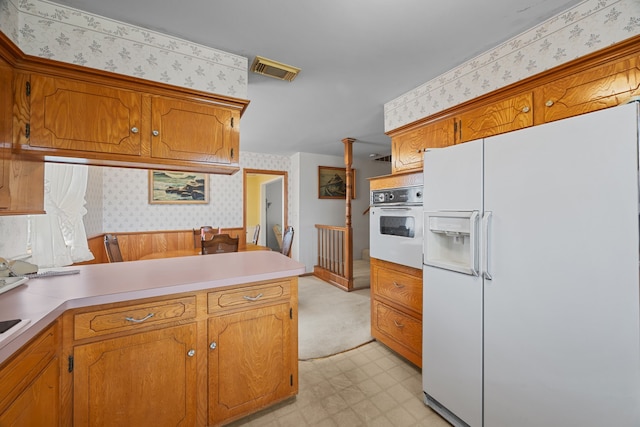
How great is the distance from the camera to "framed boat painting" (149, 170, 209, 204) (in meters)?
4.15

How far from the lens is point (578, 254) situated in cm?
107

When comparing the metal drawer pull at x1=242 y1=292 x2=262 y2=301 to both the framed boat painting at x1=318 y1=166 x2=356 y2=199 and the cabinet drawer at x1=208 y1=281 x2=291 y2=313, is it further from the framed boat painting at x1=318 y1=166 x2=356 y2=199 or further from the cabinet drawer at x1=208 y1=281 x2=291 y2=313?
the framed boat painting at x1=318 y1=166 x2=356 y2=199

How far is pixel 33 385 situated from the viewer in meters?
0.94

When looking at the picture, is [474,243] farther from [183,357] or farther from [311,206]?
[311,206]

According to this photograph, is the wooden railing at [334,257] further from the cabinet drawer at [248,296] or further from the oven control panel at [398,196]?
the cabinet drawer at [248,296]

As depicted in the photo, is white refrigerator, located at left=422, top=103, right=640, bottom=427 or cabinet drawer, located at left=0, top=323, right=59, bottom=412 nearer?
cabinet drawer, located at left=0, top=323, right=59, bottom=412

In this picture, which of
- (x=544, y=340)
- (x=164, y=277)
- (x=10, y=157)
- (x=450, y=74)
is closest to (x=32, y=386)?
(x=164, y=277)

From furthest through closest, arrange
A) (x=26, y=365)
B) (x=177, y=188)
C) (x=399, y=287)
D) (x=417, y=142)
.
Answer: (x=177, y=188) < (x=417, y=142) < (x=399, y=287) < (x=26, y=365)

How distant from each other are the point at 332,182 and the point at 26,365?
4964 millimetres

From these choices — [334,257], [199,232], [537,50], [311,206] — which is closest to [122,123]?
[537,50]

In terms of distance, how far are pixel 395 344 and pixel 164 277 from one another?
76.6 inches

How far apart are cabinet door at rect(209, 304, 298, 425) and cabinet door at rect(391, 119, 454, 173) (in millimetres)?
1694

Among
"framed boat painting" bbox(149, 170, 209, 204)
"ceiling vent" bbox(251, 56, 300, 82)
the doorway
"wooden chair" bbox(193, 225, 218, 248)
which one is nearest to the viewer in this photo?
"ceiling vent" bbox(251, 56, 300, 82)

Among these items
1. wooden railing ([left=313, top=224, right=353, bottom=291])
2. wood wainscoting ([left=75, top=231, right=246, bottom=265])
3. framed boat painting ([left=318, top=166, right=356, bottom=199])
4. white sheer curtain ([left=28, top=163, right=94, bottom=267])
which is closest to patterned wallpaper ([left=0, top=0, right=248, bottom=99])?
white sheer curtain ([left=28, top=163, right=94, bottom=267])
